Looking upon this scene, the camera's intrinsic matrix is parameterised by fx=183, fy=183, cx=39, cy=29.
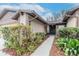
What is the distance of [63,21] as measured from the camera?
8.04 feet

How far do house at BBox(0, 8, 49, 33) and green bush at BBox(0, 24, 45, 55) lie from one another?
0.07 meters

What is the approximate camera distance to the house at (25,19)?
2.44 meters

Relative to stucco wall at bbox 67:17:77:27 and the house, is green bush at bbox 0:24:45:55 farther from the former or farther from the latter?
stucco wall at bbox 67:17:77:27

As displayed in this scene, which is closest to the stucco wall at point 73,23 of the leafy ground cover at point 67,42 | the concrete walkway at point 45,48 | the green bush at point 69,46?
the leafy ground cover at point 67,42

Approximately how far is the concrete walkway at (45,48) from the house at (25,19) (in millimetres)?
135

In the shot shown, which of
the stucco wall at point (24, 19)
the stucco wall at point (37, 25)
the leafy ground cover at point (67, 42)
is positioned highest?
the stucco wall at point (24, 19)

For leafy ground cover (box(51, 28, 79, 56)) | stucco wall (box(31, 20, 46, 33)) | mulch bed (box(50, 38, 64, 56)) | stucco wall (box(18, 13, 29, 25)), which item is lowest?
mulch bed (box(50, 38, 64, 56))

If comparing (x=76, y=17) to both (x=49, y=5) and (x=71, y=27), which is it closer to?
(x=71, y=27)

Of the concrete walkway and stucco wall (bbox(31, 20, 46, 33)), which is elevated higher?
stucco wall (bbox(31, 20, 46, 33))

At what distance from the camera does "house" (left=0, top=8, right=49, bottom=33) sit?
8.00ft

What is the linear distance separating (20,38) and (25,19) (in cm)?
26

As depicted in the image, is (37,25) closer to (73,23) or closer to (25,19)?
(25,19)

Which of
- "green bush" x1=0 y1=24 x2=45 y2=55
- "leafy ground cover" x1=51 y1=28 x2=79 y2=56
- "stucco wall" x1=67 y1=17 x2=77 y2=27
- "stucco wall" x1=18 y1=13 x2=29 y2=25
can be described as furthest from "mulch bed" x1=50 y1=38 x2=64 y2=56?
"stucco wall" x1=18 y1=13 x2=29 y2=25

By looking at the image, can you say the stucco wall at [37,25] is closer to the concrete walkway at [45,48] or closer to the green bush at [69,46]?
the concrete walkway at [45,48]
